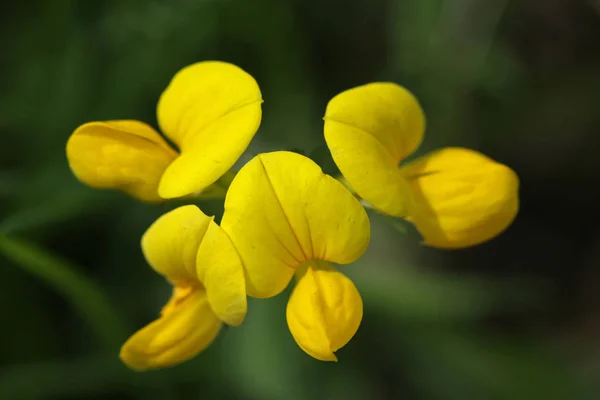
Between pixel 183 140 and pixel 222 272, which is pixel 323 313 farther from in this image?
pixel 183 140

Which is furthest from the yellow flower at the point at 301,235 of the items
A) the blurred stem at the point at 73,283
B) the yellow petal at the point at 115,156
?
the blurred stem at the point at 73,283

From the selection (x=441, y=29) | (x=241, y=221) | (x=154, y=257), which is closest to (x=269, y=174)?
(x=241, y=221)

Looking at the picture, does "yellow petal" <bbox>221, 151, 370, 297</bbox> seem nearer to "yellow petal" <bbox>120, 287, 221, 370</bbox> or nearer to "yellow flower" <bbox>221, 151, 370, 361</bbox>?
"yellow flower" <bbox>221, 151, 370, 361</bbox>

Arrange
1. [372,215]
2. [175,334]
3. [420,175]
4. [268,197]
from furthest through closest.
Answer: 1. [372,215]
2. [420,175]
3. [175,334]
4. [268,197]

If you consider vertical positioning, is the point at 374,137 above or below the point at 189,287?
above

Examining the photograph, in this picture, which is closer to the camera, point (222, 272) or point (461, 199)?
point (222, 272)

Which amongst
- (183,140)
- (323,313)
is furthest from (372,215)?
(323,313)

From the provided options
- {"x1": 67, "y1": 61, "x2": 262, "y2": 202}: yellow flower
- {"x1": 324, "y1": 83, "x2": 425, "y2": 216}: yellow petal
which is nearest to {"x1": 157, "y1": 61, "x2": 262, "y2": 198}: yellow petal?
{"x1": 67, "y1": 61, "x2": 262, "y2": 202}: yellow flower
